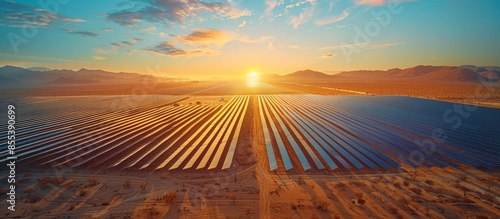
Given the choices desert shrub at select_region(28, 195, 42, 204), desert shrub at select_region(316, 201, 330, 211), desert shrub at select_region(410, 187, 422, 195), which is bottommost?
desert shrub at select_region(28, 195, 42, 204)

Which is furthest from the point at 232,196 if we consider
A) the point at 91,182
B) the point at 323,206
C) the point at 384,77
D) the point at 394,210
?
the point at 384,77

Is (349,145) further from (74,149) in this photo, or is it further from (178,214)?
(74,149)

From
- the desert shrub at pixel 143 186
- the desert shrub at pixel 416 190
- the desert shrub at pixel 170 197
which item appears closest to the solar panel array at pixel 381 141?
the desert shrub at pixel 416 190

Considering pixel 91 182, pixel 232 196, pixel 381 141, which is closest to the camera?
pixel 232 196

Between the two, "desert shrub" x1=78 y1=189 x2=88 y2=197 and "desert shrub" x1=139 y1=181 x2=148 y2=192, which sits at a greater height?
"desert shrub" x1=139 y1=181 x2=148 y2=192

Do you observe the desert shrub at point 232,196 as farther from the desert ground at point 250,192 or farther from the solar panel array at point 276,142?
the solar panel array at point 276,142

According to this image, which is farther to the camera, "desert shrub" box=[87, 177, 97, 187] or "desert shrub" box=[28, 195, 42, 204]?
"desert shrub" box=[87, 177, 97, 187]

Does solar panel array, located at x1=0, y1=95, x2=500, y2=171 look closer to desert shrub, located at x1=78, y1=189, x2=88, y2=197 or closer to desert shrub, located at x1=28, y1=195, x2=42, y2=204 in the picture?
desert shrub, located at x1=78, y1=189, x2=88, y2=197

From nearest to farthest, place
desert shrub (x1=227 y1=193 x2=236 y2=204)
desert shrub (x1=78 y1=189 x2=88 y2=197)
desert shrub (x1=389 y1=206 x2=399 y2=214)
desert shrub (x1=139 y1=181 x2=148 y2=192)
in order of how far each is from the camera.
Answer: desert shrub (x1=389 y1=206 x2=399 y2=214) < desert shrub (x1=227 y1=193 x2=236 y2=204) < desert shrub (x1=78 y1=189 x2=88 y2=197) < desert shrub (x1=139 y1=181 x2=148 y2=192)

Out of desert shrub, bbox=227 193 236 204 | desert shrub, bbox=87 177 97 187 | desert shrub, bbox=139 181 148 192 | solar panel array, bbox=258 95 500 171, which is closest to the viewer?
desert shrub, bbox=227 193 236 204

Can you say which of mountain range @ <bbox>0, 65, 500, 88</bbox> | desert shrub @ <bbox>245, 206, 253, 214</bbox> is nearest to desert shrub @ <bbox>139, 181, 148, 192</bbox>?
desert shrub @ <bbox>245, 206, 253, 214</bbox>

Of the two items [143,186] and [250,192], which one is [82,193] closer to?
[143,186]
